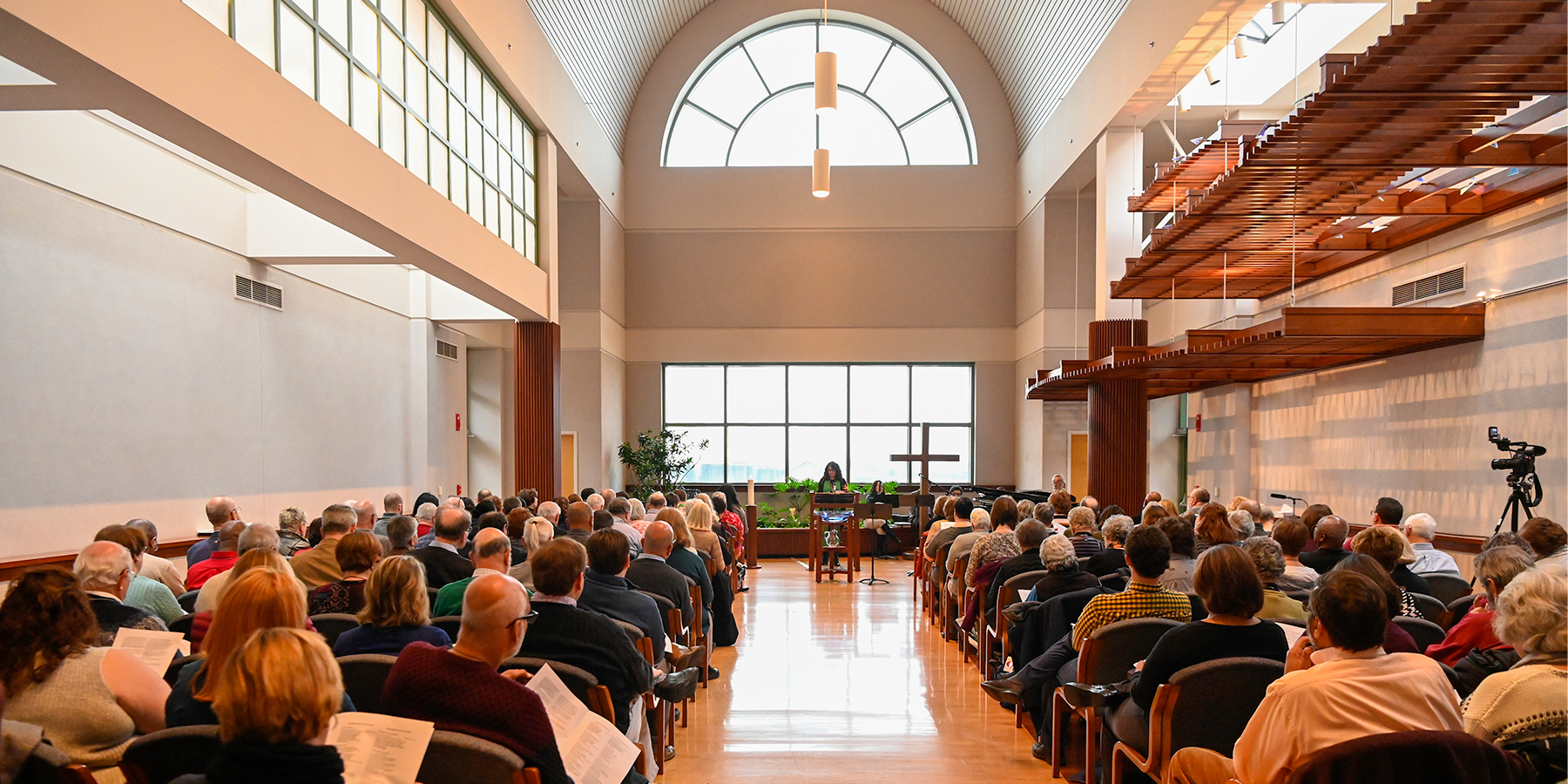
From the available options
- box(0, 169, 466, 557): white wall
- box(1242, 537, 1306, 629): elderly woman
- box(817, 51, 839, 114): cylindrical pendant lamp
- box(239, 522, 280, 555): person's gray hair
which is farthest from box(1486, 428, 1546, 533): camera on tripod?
box(0, 169, 466, 557): white wall

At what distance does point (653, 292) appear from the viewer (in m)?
19.3

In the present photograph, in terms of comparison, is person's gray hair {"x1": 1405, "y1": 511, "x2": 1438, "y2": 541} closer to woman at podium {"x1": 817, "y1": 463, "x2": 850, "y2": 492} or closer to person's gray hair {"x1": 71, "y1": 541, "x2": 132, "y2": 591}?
person's gray hair {"x1": 71, "y1": 541, "x2": 132, "y2": 591}

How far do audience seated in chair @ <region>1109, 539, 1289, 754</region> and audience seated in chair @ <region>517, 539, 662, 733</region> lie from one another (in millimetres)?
1909

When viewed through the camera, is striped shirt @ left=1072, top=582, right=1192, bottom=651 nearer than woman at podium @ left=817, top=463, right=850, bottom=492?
Yes

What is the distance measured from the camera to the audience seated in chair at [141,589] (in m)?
4.47

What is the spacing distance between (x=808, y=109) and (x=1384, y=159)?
42.4ft

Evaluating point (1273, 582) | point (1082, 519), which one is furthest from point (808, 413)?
point (1273, 582)

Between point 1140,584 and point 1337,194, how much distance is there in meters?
5.83

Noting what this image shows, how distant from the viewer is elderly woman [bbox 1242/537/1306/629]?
14.2 ft

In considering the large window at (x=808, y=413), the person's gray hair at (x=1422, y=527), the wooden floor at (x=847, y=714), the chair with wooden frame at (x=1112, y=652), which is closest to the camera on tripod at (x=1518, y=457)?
the person's gray hair at (x=1422, y=527)

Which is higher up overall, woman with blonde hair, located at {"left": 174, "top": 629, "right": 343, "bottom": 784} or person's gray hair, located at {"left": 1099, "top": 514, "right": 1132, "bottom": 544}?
woman with blonde hair, located at {"left": 174, "top": 629, "right": 343, "bottom": 784}

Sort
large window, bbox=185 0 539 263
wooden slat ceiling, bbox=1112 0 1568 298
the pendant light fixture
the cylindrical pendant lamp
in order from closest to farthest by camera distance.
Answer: wooden slat ceiling, bbox=1112 0 1568 298 → large window, bbox=185 0 539 263 → the cylindrical pendant lamp → the pendant light fixture

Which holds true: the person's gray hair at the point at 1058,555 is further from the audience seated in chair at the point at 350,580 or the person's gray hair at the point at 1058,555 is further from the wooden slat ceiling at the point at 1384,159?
the audience seated in chair at the point at 350,580

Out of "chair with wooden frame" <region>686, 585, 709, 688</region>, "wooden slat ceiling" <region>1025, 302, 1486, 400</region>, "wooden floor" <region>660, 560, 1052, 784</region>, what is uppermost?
"wooden slat ceiling" <region>1025, 302, 1486, 400</region>
